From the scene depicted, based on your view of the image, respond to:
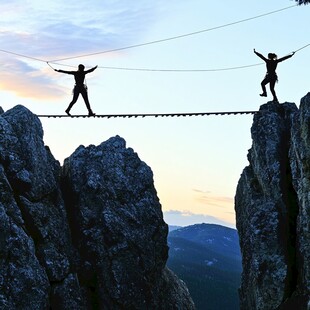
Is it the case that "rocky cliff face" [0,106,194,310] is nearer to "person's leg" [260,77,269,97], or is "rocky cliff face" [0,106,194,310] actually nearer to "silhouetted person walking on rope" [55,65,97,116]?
"silhouetted person walking on rope" [55,65,97,116]

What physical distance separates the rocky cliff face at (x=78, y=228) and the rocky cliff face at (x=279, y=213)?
836cm

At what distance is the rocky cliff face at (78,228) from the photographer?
3262 cm

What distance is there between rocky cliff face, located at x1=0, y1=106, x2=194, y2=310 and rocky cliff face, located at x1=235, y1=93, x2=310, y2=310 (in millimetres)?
8357

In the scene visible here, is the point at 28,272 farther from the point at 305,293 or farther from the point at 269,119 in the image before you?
the point at 269,119

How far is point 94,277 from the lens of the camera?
38.1 m

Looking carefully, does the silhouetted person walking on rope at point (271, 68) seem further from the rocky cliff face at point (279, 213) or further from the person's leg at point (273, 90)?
the rocky cliff face at point (279, 213)

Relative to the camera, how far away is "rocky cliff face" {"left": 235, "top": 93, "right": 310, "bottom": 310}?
32.1 metres

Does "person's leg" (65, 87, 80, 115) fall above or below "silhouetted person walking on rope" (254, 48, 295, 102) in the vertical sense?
below

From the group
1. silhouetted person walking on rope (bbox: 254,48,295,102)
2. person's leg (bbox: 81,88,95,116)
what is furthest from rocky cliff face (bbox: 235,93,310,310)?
person's leg (bbox: 81,88,95,116)

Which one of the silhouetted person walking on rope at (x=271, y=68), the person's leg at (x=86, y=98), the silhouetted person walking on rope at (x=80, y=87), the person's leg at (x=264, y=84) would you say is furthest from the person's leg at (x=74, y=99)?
the person's leg at (x=264, y=84)

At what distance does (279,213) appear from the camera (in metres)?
35.1

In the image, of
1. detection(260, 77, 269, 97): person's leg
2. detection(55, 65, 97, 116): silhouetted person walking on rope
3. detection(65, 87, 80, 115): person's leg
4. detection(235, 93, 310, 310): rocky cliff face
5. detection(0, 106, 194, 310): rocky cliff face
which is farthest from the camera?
detection(260, 77, 269, 97): person's leg

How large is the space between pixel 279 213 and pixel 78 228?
16.0m

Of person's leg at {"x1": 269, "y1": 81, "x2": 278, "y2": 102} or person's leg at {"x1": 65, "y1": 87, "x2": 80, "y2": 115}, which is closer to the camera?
person's leg at {"x1": 65, "y1": 87, "x2": 80, "y2": 115}
